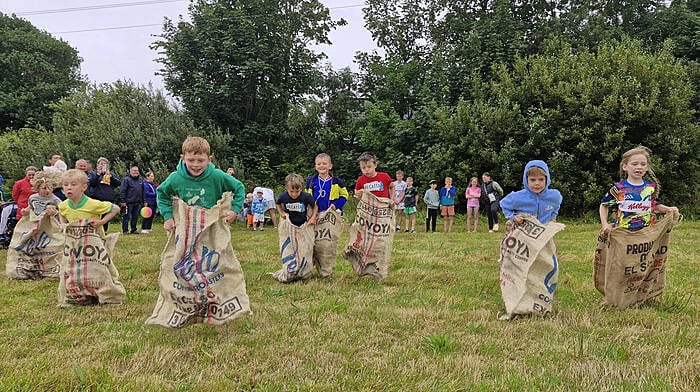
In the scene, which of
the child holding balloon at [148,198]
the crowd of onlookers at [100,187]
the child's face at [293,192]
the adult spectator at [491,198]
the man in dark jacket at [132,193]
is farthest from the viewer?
the adult spectator at [491,198]

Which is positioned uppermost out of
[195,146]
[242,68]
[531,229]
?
[242,68]

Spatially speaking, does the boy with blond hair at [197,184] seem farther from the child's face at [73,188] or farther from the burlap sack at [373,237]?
the burlap sack at [373,237]

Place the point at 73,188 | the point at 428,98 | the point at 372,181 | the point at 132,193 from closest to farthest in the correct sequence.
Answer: the point at 73,188 → the point at 372,181 → the point at 132,193 → the point at 428,98

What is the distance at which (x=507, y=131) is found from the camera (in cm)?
1903

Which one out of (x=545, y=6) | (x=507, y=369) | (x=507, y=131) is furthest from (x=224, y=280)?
(x=545, y=6)

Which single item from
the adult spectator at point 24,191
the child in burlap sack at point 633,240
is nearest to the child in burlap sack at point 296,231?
the child in burlap sack at point 633,240

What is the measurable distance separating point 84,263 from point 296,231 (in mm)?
2534

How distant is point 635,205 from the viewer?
17.1 feet

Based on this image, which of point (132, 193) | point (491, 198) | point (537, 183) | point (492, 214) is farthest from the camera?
point (492, 214)

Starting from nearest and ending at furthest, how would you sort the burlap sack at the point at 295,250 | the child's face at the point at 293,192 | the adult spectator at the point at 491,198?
the burlap sack at the point at 295,250 < the child's face at the point at 293,192 < the adult spectator at the point at 491,198

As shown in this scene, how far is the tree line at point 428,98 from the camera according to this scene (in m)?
→ 18.2

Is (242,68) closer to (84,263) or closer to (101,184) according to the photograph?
(101,184)

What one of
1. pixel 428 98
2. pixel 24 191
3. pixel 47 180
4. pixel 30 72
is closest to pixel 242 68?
pixel 428 98

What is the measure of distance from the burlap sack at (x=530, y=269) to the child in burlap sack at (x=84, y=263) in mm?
4260
